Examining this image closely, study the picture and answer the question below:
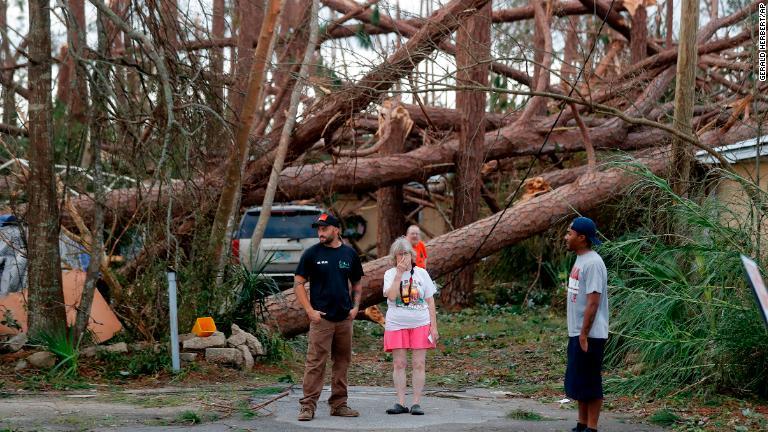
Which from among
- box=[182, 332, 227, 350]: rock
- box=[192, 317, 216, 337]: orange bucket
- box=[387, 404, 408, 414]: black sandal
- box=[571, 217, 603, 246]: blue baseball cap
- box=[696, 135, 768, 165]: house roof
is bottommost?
box=[387, 404, 408, 414]: black sandal

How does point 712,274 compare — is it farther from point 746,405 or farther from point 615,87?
point 615,87

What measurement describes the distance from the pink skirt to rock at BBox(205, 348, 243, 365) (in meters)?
3.30

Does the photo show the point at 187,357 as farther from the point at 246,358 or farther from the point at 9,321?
the point at 9,321

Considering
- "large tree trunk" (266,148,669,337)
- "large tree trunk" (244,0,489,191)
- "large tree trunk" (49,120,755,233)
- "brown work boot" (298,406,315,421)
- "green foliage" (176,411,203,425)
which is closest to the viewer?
"green foliage" (176,411,203,425)

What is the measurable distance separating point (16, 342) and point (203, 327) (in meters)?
2.01

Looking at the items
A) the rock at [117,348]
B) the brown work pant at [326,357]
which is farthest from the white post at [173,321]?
the brown work pant at [326,357]

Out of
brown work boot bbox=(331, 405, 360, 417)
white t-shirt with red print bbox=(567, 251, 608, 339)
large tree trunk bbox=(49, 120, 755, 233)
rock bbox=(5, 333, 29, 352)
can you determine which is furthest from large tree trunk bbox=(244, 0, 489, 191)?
rock bbox=(5, 333, 29, 352)

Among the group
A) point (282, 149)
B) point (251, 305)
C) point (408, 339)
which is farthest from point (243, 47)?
point (408, 339)

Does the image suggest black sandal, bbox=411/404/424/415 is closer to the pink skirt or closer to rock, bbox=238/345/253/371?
the pink skirt

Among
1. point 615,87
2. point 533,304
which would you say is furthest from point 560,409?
point 533,304

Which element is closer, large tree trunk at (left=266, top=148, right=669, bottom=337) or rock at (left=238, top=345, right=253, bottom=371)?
rock at (left=238, top=345, right=253, bottom=371)

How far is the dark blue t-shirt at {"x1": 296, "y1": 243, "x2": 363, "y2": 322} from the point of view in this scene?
8.16 m

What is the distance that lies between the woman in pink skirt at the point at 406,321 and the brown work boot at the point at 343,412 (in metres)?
0.34

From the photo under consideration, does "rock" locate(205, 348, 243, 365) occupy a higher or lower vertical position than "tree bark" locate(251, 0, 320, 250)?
lower
